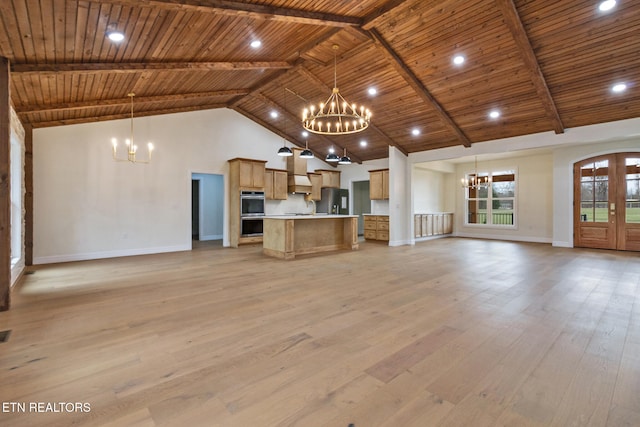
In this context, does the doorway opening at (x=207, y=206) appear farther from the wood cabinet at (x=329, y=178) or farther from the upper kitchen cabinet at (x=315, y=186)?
the wood cabinet at (x=329, y=178)

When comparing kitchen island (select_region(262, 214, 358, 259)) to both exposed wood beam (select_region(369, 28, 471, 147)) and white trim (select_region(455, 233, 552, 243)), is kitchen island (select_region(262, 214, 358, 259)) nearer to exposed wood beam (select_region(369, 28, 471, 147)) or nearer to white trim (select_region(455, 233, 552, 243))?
exposed wood beam (select_region(369, 28, 471, 147))

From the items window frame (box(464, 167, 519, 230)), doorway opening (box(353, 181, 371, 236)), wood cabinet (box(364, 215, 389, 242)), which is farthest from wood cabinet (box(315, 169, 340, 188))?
window frame (box(464, 167, 519, 230))

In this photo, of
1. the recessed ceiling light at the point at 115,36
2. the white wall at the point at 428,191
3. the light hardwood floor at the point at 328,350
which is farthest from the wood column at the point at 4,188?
the white wall at the point at 428,191

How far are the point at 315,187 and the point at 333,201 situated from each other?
3.05ft

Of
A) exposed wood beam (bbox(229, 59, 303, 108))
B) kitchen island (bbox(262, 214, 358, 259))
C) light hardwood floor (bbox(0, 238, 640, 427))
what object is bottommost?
light hardwood floor (bbox(0, 238, 640, 427))

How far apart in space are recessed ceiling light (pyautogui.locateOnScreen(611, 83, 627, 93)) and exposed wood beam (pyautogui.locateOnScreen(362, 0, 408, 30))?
4.28 m

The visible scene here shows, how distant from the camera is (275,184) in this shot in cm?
988

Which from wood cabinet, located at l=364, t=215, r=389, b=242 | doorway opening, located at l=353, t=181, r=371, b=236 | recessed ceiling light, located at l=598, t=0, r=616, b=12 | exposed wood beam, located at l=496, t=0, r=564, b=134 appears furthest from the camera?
doorway opening, located at l=353, t=181, r=371, b=236

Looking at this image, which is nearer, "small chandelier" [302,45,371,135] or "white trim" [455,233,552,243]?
"small chandelier" [302,45,371,135]

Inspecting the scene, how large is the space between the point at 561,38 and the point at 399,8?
2615 mm

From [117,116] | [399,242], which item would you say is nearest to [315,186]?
[399,242]

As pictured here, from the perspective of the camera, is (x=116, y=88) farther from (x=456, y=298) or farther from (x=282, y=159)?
(x=456, y=298)

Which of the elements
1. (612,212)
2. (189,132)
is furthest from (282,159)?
(612,212)

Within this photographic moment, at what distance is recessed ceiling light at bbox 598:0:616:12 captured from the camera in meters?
3.98
